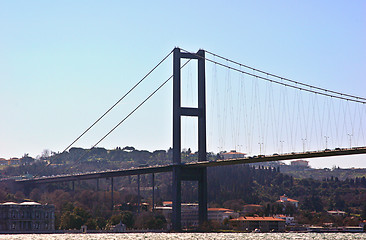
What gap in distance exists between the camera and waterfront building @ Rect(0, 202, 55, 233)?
102m

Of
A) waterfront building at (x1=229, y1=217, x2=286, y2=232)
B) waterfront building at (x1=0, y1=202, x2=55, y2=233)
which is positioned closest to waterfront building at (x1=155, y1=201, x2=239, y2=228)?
waterfront building at (x1=229, y1=217, x2=286, y2=232)

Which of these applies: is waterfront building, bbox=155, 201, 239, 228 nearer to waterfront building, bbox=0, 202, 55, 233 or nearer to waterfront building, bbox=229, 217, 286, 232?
waterfront building, bbox=229, 217, 286, 232

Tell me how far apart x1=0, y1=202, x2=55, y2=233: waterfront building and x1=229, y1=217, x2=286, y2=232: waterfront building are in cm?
4452

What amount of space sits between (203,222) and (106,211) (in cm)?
4770

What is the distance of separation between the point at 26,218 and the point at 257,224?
54.9 meters

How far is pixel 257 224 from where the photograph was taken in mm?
139750

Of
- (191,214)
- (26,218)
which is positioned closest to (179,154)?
(26,218)

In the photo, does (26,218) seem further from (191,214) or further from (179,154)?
(191,214)

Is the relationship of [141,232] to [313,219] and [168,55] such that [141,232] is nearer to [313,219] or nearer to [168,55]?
[168,55]

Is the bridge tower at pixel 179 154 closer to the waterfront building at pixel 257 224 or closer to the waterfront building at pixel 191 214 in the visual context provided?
the waterfront building at pixel 191 214

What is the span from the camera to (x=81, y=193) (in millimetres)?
157625

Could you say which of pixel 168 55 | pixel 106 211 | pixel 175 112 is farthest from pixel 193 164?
pixel 106 211

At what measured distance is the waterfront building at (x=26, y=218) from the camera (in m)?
102

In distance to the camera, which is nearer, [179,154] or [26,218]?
[179,154]
